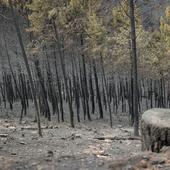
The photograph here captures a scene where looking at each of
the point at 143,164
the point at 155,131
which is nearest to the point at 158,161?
the point at 143,164

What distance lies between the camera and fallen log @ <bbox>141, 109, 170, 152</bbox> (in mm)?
8414

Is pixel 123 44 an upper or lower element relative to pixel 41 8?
lower

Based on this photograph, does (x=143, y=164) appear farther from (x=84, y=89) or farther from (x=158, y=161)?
(x=84, y=89)

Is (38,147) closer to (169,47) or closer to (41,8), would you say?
(41,8)

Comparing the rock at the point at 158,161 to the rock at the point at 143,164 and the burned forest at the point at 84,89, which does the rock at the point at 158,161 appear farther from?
the rock at the point at 143,164

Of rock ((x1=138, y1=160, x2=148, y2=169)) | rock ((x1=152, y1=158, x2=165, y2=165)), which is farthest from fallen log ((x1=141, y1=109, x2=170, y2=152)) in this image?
rock ((x1=138, y1=160, x2=148, y2=169))

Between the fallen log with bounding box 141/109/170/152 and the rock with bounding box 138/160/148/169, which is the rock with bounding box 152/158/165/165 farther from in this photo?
the fallen log with bounding box 141/109/170/152

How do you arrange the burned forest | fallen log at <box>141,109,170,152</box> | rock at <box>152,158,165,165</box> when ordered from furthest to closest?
the burned forest → fallen log at <box>141,109,170,152</box> → rock at <box>152,158,165,165</box>

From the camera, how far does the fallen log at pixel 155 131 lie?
841 centimetres

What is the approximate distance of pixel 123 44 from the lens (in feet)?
80.5

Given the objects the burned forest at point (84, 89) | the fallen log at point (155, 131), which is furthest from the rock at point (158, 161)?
the fallen log at point (155, 131)

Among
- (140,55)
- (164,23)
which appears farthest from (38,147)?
(164,23)

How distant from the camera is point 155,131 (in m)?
8.66

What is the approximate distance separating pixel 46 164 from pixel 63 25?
17607 mm
